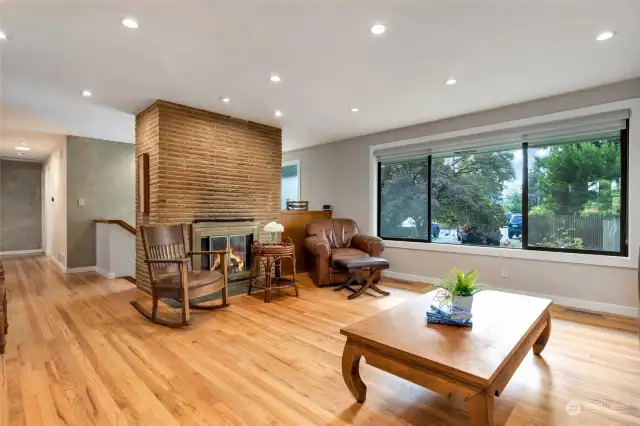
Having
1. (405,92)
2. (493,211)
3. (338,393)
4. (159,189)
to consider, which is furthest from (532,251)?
(159,189)

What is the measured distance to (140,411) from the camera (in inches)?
67.2

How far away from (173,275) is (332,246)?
7.98ft

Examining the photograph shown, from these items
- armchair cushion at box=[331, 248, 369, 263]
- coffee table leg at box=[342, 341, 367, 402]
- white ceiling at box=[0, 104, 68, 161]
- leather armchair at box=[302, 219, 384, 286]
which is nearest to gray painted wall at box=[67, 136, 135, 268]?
white ceiling at box=[0, 104, 68, 161]

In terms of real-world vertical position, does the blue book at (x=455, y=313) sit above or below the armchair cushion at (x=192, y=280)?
above

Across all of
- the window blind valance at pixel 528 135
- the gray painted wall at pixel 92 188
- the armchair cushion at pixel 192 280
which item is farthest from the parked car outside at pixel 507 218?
the gray painted wall at pixel 92 188

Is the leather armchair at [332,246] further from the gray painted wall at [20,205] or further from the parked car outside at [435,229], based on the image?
the gray painted wall at [20,205]

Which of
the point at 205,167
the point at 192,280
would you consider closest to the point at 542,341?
the point at 192,280

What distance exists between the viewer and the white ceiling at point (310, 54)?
2078mm

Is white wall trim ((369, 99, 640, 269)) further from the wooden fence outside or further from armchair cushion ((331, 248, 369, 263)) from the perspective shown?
armchair cushion ((331, 248, 369, 263))

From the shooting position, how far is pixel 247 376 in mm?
2084

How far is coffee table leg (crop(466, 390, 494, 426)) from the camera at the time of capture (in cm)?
129

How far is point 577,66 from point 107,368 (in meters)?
4.51

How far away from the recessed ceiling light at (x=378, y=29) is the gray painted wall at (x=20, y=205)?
931 centimetres

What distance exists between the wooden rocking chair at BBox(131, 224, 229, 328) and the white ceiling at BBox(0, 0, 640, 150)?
1.57 metres
